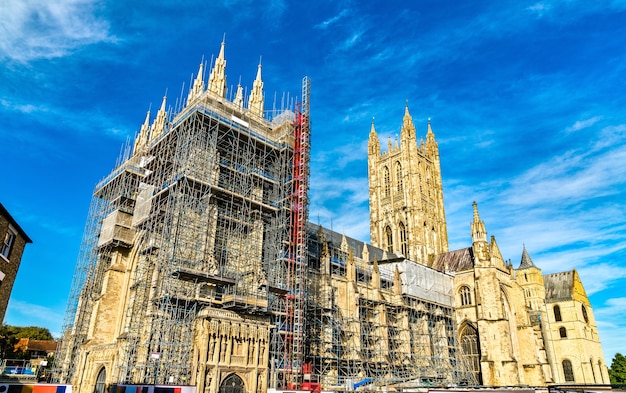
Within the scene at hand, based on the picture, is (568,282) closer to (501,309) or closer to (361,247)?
(501,309)

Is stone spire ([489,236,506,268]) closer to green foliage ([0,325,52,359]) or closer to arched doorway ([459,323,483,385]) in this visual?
arched doorway ([459,323,483,385])

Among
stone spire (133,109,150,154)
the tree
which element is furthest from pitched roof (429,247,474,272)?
stone spire (133,109,150,154)

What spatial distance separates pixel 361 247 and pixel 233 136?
2528 cm

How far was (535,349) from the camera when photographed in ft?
162

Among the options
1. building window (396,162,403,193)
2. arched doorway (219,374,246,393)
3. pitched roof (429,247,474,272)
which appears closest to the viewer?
arched doorway (219,374,246,393)

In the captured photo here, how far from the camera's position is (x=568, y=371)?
188ft

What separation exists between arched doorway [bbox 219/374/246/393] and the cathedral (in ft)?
0.18

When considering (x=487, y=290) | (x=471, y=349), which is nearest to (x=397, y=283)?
(x=487, y=290)

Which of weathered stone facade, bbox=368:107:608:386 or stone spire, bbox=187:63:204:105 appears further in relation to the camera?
weathered stone facade, bbox=368:107:608:386

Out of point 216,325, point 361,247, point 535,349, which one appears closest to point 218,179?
point 216,325

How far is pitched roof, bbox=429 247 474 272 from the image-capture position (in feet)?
175

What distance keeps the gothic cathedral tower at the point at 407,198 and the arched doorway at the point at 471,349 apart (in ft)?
40.6

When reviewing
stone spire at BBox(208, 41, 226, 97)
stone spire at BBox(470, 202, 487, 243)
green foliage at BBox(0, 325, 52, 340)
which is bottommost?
green foliage at BBox(0, 325, 52, 340)

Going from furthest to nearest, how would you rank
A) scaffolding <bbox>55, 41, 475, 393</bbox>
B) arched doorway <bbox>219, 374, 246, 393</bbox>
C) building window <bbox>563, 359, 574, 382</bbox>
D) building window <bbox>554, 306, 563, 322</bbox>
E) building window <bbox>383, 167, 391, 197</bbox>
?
building window <bbox>383, 167, 391, 197</bbox>, building window <bbox>554, 306, 563, 322</bbox>, building window <bbox>563, 359, 574, 382</bbox>, scaffolding <bbox>55, 41, 475, 393</bbox>, arched doorway <bbox>219, 374, 246, 393</bbox>
